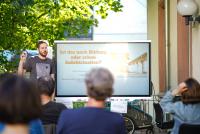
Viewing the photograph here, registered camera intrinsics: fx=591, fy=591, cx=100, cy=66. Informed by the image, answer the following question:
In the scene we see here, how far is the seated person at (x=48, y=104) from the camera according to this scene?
5484 mm

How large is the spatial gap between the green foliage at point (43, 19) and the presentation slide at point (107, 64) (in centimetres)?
654

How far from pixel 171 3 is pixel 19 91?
11.9m

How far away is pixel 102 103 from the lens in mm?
3982

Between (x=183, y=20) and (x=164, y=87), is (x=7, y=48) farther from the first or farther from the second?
(x=183, y=20)

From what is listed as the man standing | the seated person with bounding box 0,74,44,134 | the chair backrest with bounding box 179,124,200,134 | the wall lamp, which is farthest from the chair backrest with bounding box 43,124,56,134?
the wall lamp

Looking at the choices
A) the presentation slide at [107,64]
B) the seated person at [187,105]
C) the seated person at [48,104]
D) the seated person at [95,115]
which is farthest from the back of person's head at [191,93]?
the presentation slide at [107,64]

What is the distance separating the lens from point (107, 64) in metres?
10.3

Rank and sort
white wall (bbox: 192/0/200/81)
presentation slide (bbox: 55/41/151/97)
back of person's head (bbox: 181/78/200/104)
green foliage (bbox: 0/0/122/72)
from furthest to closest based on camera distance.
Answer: green foliage (bbox: 0/0/122/72), white wall (bbox: 192/0/200/81), presentation slide (bbox: 55/41/151/97), back of person's head (bbox: 181/78/200/104)

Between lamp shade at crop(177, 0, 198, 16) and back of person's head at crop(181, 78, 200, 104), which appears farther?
lamp shade at crop(177, 0, 198, 16)

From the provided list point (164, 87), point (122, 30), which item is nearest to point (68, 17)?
point (164, 87)

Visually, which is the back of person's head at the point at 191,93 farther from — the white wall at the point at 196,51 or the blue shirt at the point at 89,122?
the white wall at the point at 196,51

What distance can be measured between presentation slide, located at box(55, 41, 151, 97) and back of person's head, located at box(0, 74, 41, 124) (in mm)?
7243

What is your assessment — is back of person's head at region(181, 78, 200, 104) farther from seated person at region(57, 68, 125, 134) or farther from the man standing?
the man standing

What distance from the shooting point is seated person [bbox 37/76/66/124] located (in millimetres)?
5484
